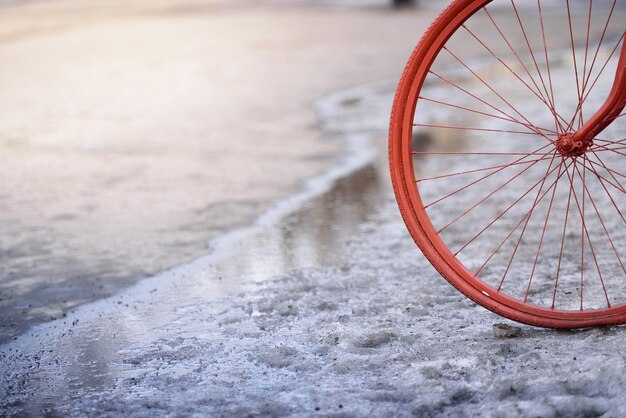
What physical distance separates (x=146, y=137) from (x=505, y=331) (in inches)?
191

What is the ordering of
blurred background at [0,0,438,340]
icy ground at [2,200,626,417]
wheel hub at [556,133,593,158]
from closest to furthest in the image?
icy ground at [2,200,626,417] < wheel hub at [556,133,593,158] < blurred background at [0,0,438,340]

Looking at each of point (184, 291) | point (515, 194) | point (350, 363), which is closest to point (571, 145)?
point (350, 363)

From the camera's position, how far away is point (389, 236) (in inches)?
181

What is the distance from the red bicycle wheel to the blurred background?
1121 millimetres

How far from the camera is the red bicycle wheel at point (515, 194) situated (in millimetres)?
3131

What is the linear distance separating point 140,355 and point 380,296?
41.2 inches

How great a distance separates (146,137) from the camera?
7430mm

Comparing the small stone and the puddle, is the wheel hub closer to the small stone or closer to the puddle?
the small stone

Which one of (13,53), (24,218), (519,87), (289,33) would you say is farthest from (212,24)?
(24,218)

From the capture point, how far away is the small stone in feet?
10.4

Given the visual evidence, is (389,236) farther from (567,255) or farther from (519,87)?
(519,87)

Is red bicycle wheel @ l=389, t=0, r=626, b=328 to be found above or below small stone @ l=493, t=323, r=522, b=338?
above

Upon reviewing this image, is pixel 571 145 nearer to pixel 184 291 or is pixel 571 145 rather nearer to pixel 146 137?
pixel 184 291

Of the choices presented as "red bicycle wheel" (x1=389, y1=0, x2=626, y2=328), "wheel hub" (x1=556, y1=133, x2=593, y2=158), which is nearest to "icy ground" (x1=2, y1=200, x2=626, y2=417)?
"red bicycle wheel" (x1=389, y1=0, x2=626, y2=328)
